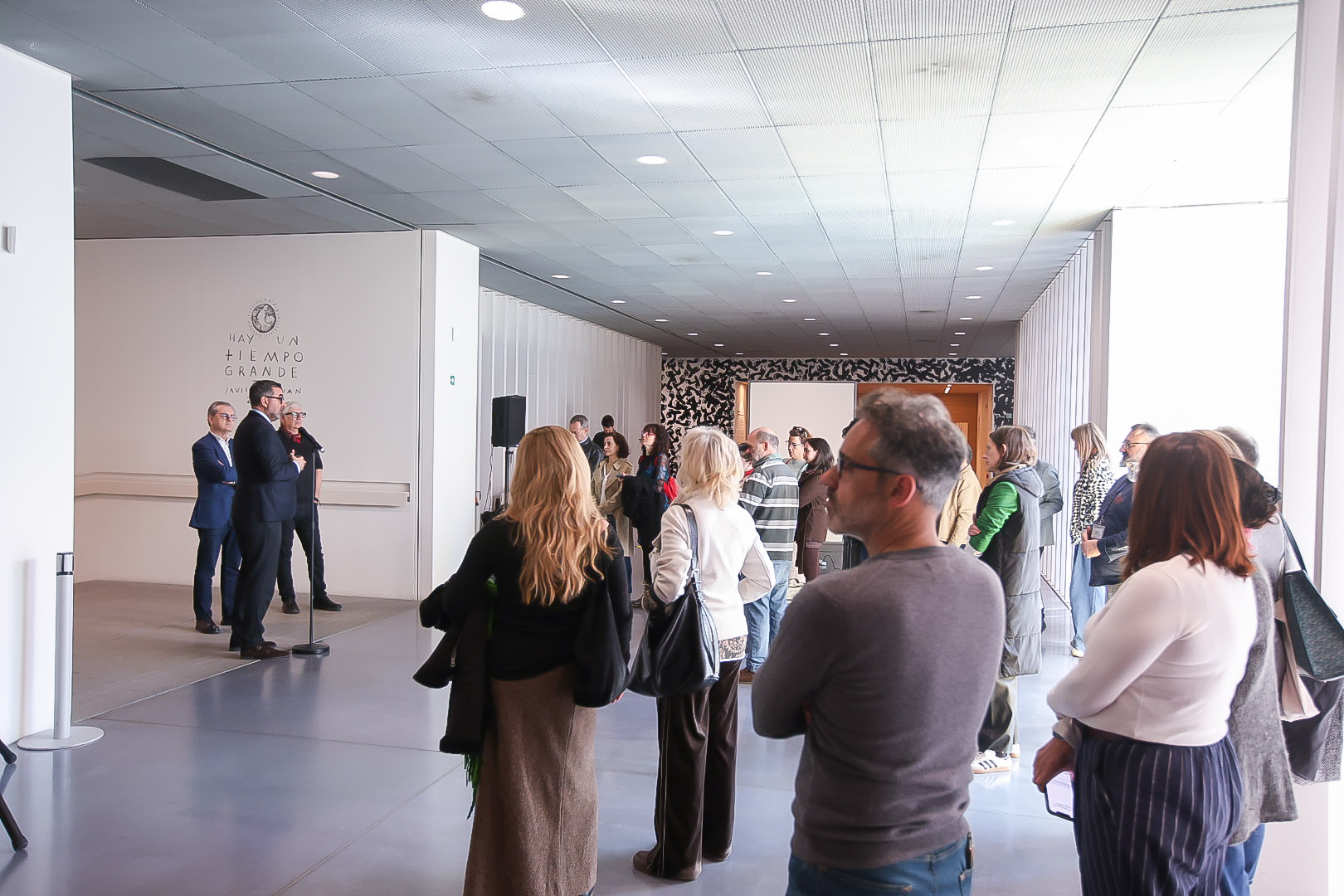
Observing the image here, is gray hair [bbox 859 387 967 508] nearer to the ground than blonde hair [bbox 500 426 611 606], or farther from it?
farther from it

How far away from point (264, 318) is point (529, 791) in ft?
23.7

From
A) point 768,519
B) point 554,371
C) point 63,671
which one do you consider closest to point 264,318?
point 63,671

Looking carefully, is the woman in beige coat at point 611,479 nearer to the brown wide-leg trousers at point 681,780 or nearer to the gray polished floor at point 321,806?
the gray polished floor at point 321,806

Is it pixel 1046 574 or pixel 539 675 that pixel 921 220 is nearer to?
pixel 1046 574

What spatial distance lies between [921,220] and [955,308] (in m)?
6.04

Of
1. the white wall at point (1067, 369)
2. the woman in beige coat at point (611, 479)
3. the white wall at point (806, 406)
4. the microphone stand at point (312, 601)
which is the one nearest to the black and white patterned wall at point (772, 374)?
the white wall at point (806, 406)

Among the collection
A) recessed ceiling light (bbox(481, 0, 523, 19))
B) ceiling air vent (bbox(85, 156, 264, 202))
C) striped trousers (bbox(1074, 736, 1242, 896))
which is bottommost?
striped trousers (bbox(1074, 736, 1242, 896))

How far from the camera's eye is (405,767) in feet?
14.5

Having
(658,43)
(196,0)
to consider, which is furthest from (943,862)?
(196,0)

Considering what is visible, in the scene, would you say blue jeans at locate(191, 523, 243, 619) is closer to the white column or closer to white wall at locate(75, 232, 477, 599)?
white wall at locate(75, 232, 477, 599)

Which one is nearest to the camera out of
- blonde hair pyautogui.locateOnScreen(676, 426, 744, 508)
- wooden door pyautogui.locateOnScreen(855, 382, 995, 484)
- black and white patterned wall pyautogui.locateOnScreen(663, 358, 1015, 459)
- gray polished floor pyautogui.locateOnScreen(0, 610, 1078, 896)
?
gray polished floor pyautogui.locateOnScreen(0, 610, 1078, 896)

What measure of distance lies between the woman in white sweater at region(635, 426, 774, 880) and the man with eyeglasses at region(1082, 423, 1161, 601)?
2577 mm

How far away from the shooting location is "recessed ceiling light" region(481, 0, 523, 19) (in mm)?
4031

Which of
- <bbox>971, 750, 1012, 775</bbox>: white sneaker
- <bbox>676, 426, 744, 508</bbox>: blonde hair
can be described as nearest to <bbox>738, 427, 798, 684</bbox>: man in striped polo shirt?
<bbox>971, 750, 1012, 775</bbox>: white sneaker
